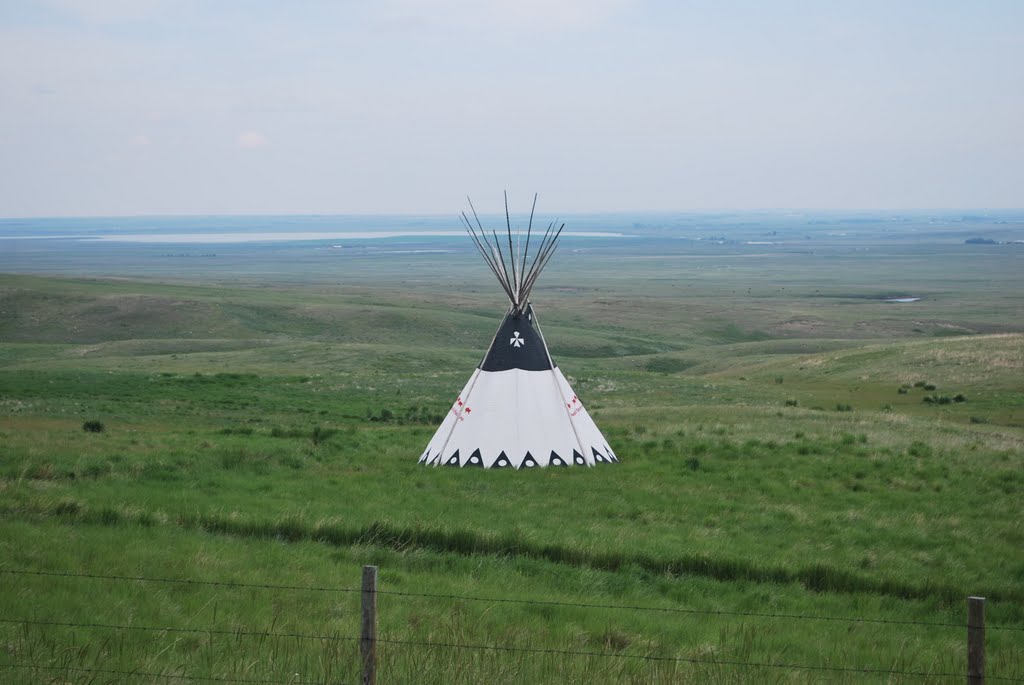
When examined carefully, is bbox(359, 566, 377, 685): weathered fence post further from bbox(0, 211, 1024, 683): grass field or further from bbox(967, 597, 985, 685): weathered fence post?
bbox(967, 597, 985, 685): weathered fence post

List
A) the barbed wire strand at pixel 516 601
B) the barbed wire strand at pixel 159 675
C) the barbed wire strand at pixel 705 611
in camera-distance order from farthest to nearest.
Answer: the barbed wire strand at pixel 705 611
the barbed wire strand at pixel 516 601
the barbed wire strand at pixel 159 675

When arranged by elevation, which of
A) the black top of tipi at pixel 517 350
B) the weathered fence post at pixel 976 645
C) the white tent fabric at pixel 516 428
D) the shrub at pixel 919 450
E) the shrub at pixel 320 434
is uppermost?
the black top of tipi at pixel 517 350

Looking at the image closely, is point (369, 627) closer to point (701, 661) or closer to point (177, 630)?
point (177, 630)

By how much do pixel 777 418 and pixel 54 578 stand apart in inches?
781

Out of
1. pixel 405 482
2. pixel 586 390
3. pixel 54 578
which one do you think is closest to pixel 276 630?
pixel 54 578

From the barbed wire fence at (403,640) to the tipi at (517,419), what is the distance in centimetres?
770

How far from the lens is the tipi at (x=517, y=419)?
18.2 meters

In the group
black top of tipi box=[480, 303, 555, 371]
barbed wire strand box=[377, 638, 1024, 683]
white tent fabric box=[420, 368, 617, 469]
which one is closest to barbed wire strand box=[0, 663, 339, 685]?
barbed wire strand box=[377, 638, 1024, 683]

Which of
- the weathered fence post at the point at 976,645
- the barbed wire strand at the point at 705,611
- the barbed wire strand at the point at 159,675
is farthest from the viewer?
the barbed wire strand at the point at 705,611

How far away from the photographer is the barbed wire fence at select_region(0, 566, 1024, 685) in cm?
652

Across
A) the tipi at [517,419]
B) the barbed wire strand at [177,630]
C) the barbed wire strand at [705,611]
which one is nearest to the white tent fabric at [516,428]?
the tipi at [517,419]

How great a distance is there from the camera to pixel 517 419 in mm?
18500

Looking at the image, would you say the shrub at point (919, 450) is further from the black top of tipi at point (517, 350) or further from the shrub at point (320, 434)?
the shrub at point (320, 434)

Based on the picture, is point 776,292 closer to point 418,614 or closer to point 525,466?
point 525,466
